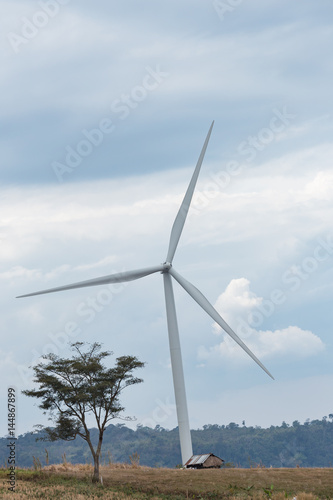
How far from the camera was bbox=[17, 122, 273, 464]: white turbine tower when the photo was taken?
6688cm

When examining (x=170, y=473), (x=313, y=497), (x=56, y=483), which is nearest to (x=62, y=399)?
(x=56, y=483)

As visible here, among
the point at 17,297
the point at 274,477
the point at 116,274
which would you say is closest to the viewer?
the point at 274,477

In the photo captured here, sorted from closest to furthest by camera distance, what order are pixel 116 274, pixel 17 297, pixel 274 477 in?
pixel 274 477 → pixel 17 297 → pixel 116 274

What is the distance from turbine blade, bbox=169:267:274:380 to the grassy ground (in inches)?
418

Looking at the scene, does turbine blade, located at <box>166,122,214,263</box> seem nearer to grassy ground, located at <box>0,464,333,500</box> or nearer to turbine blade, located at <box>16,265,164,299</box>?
turbine blade, located at <box>16,265,164,299</box>

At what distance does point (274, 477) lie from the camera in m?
59.4

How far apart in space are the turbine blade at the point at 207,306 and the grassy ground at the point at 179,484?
10.6 metres

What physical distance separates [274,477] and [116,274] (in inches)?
983

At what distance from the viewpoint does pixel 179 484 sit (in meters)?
56.7

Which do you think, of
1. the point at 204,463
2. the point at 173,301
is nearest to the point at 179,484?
the point at 204,463

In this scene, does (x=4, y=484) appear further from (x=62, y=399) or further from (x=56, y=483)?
(x=62, y=399)

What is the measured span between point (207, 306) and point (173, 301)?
423 cm

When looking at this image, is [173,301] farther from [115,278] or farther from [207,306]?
[115,278]

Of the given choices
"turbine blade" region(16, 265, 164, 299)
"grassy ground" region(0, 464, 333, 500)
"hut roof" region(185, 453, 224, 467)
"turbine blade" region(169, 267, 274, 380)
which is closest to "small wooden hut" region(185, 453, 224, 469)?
"hut roof" region(185, 453, 224, 467)
